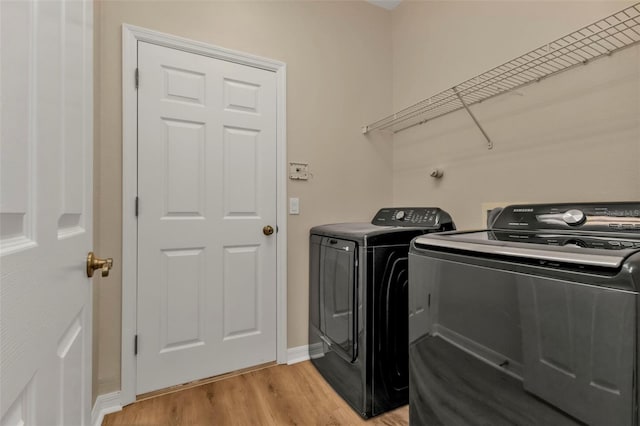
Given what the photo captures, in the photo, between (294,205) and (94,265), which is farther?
(294,205)

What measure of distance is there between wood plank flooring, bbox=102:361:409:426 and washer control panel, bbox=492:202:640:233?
3.75ft

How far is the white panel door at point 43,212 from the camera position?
381 mm

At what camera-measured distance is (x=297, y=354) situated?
2.14 meters

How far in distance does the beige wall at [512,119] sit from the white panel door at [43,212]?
1885mm

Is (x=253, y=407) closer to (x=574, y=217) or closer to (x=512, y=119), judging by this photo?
(x=574, y=217)

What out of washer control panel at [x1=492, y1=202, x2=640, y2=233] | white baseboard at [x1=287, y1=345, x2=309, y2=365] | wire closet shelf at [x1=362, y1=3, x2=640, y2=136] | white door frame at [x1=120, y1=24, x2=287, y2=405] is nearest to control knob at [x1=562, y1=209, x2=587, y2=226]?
washer control panel at [x1=492, y1=202, x2=640, y2=233]

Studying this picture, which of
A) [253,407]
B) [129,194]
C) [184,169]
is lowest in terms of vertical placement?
[253,407]

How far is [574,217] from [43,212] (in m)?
1.57

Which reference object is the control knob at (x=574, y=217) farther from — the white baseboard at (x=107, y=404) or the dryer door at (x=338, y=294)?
the white baseboard at (x=107, y=404)

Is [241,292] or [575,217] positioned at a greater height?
[575,217]

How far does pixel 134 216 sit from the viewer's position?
1.70m

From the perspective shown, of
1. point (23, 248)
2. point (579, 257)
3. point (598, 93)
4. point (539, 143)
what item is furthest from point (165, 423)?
point (598, 93)

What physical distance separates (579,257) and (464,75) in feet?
5.25

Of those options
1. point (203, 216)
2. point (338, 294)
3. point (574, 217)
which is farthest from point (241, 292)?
point (574, 217)
